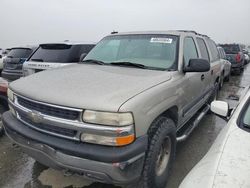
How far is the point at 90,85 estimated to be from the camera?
2719 mm

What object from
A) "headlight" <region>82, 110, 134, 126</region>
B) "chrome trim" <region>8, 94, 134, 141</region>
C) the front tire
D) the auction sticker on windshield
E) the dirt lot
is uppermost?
the auction sticker on windshield

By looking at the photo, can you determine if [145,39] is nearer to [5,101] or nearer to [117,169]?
[117,169]

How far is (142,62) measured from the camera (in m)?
3.63

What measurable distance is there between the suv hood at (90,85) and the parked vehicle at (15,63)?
5222mm

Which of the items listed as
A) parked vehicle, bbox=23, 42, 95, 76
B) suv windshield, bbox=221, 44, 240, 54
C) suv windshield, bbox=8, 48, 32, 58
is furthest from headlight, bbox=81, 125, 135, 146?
suv windshield, bbox=221, 44, 240, 54

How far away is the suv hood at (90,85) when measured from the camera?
2.38m

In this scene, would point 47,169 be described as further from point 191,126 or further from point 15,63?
point 15,63

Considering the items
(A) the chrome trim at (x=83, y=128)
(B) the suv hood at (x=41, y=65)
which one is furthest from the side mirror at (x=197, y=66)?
(B) the suv hood at (x=41, y=65)

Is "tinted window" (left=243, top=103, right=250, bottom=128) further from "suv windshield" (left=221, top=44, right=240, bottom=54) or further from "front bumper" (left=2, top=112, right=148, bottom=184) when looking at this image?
"suv windshield" (left=221, top=44, right=240, bottom=54)

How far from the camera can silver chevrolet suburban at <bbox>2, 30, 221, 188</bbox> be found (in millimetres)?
2291

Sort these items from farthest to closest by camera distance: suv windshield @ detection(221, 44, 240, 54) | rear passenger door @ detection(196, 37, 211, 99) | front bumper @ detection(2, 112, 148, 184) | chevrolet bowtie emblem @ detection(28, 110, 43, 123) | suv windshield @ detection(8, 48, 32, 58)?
suv windshield @ detection(221, 44, 240, 54)
suv windshield @ detection(8, 48, 32, 58)
rear passenger door @ detection(196, 37, 211, 99)
chevrolet bowtie emblem @ detection(28, 110, 43, 123)
front bumper @ detection(2, 112, 148, 184)

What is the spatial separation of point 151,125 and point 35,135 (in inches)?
46.8

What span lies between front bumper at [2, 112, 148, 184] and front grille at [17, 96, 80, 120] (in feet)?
0.77

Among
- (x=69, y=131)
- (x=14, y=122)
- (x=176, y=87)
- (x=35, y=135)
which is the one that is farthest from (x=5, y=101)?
(x=176, y=87)
